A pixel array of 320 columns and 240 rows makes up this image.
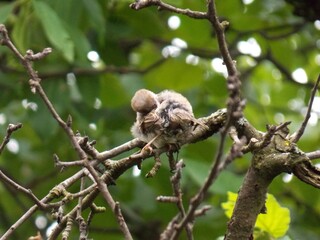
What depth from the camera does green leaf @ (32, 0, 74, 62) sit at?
13.3ft

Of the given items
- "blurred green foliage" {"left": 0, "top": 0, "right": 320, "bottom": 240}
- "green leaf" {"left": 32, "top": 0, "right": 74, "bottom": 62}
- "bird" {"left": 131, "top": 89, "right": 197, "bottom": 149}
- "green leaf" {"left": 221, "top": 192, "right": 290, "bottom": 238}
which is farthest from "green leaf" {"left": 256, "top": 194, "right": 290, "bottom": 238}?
"blurred green foliage" {"left": 0, "top": 0, "right": 320, "bottom": 240}

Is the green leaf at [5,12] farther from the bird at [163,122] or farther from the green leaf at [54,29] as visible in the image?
the bird at [163,122]

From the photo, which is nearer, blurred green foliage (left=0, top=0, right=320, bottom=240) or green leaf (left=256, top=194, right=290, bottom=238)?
green leaf (left=256, top=194, right=290, bottom=238)

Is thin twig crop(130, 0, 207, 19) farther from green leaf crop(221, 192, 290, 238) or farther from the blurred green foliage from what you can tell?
the blurred green foliage

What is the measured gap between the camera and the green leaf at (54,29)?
4.05 metres

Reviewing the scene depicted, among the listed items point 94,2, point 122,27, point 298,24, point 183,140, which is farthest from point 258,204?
point 298,24

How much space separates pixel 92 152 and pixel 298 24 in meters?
3.61

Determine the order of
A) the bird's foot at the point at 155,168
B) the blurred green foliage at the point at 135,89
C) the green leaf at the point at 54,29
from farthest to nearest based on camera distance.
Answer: the blurred green foliage at the point at 135,89
the green leaf at the point at 54,29
the bird's foot at the point at 155,168

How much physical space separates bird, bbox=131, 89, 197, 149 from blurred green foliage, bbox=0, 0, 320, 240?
1780 mm

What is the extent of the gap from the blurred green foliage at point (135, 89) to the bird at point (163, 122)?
178cm

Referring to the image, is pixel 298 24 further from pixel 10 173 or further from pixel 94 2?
pixel 10 173

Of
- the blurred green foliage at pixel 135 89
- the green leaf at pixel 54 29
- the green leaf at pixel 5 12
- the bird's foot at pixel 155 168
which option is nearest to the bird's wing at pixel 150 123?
the bird's foot at pixel 155 168

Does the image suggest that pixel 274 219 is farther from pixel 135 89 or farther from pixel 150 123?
pixel 135 89

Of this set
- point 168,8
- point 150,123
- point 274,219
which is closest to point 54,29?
point 150,123
